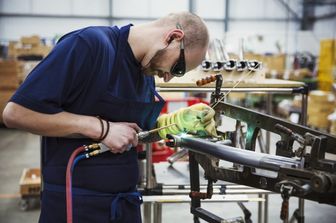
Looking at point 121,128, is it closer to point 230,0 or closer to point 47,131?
point 47,131

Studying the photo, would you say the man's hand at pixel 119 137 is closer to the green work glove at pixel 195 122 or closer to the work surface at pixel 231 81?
the green work glove at pixel 195 122

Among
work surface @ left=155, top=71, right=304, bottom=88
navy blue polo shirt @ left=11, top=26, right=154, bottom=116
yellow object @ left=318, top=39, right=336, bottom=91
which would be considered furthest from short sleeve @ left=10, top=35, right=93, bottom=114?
yellow object @ left=318, top=39, right=336, bottom=91

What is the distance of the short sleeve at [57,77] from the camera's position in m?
1.00

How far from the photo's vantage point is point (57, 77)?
101cm

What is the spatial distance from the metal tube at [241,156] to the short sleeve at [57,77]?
391 millimetres

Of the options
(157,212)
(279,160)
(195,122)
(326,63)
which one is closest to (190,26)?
(195,122)

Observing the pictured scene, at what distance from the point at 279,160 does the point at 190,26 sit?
0.49 m

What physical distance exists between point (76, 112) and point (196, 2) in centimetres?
1059

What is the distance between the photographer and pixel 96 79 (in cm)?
110

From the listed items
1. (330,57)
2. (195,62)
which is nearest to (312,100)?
(330,57)

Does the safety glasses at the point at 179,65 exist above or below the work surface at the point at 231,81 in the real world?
above

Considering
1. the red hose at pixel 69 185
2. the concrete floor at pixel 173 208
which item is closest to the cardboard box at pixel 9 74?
the concrete floor at pixel 173 208

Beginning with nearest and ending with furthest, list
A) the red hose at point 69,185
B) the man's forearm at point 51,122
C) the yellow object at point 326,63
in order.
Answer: the man's forearm at point 51,122
the red hose at point 69,185
the yellow object at point 326,63

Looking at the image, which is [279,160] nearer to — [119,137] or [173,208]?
[119,137]
